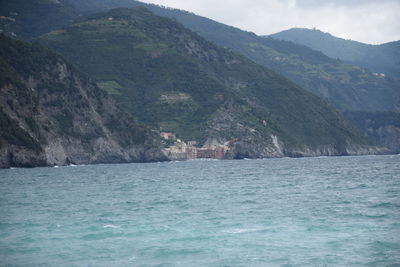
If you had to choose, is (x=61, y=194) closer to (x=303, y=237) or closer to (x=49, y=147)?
(x=303, y=237)

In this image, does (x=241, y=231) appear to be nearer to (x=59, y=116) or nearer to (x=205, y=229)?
(x=205, y=229)

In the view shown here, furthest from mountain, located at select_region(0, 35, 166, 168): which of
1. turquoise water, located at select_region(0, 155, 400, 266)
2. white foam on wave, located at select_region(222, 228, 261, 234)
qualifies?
white foam on wave, located at select_region(222, 228, 261, 234)

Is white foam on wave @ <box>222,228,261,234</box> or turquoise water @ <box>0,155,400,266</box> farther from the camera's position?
white foam on wave @ <box>222,228,261,234</box>

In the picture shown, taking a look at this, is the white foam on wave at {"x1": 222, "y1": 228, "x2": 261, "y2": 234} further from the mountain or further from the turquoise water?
the mountain

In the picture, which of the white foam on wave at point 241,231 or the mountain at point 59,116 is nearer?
the white foam on wave at point 241,231

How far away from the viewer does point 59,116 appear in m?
168

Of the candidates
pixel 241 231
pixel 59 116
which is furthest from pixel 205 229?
pixel 59 116

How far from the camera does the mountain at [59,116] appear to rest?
456ft

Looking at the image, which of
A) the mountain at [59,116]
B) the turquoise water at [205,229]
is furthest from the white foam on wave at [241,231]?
the mountain at [59,116]

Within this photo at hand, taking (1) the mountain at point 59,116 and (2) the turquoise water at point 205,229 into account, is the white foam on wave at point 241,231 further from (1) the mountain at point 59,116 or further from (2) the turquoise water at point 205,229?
(1) the mountain at point 59,116

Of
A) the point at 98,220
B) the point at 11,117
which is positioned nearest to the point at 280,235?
the point at 98,220

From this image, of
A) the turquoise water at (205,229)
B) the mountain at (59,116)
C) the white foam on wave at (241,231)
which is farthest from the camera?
the mountain at (59,116)

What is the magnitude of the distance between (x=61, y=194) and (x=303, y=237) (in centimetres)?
3551

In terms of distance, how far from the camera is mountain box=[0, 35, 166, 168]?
13900 cm
